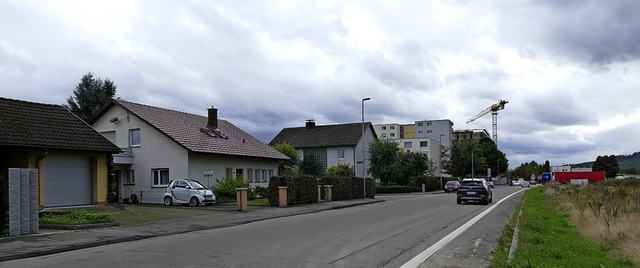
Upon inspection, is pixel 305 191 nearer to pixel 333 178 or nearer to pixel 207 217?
pixel 333 178

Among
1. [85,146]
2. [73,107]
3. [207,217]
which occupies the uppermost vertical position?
[73,107]

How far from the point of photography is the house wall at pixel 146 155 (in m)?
33.8

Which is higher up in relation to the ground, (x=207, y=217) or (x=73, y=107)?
(x=73, y=107)

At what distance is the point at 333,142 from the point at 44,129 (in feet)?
144

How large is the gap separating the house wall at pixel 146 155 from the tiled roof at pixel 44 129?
6.79 m

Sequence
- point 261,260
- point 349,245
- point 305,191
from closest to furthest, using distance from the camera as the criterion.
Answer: point 261,260
point 349,245
point 305,191

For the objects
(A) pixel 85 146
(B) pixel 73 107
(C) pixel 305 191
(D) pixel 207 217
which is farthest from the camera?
(B) pixel 73 107

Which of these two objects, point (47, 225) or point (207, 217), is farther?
point (207, 217)

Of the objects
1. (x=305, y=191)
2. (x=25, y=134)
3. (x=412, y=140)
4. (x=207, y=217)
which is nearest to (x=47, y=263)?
(x=207, y=217)

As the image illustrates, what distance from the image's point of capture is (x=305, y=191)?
106 ft

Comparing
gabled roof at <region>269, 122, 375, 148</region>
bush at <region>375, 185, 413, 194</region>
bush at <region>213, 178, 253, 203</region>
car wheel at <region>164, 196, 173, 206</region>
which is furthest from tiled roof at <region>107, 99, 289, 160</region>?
gabled roof at <region>269, 122, 375, 148</region>

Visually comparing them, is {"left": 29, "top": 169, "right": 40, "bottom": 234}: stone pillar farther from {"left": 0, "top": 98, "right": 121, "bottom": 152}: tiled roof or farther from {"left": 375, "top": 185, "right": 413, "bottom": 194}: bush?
{"left": 375, "top": 185, "right": 413, "bottom": 194}: bush

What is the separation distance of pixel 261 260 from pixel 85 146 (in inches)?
725

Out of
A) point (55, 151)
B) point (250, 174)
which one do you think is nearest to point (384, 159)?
point (250, 174)
